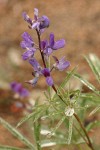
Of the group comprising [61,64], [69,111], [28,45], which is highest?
[28,45]

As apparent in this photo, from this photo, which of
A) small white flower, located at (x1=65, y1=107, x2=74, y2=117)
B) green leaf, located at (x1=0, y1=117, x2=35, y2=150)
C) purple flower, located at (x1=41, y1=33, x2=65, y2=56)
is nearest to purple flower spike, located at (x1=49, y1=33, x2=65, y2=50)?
purple flower, located at (x1=41, y1=33, x2=65, y2=56)

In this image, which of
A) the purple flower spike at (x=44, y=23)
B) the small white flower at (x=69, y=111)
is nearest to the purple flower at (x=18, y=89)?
the small white flower at (x=69, y=111)

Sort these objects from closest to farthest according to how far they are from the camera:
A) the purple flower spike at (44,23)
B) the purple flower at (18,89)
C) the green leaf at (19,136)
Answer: the purple flower spike at (44,23)
the green leaf at (19,136)
the purple flower at (18,89)

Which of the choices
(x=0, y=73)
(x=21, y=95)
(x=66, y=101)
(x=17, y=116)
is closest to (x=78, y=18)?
(x=0, y=73)

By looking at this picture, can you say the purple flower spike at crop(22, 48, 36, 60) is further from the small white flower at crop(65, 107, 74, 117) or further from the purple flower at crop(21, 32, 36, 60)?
the small white flower at crop(65, 107, 74, 117)

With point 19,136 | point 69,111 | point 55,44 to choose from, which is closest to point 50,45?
point 55,44

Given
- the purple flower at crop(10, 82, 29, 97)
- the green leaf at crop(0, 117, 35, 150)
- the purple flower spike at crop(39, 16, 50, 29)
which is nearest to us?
the purple flower spike at crop(39, 16, 50, 29)

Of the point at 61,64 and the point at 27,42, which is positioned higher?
the point at 27,42

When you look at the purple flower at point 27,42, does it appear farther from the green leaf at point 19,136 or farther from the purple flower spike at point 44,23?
the green leaf at point 19,136

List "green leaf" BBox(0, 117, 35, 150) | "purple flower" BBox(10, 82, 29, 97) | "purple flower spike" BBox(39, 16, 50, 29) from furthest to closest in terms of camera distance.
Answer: "purple flower" BBox(10, 82, 29, 97), "green leaf" BBox(0, 117, 35, 150), "purple flower spike" BBox(39, 16, 50, 29)

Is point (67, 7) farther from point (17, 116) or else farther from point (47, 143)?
point (47, 143)

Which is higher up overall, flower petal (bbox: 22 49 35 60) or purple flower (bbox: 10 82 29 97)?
flower petal (bbox: 22 49 35 60)

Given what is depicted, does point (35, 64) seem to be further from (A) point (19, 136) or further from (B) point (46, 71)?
(A) point (19, 136)
